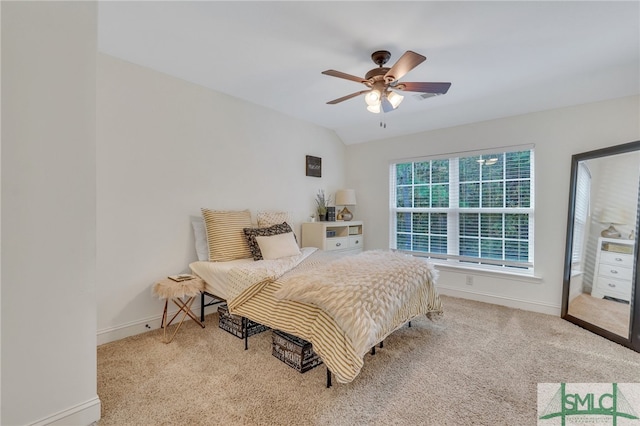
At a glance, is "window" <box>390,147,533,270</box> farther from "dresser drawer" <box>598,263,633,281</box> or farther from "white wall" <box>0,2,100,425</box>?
"white wall" <box>0,2,100,425</box>

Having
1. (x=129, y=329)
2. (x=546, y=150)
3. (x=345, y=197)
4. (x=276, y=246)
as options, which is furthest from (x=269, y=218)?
(x=546, y=150)

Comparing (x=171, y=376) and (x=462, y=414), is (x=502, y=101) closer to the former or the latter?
(x=462, y=414)

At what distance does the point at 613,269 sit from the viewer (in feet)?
8.86

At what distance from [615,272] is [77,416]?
423 cm

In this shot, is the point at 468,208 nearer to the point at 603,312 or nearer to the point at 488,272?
the point at 488,272

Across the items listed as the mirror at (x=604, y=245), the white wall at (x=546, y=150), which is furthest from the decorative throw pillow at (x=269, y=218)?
the mirror at (x=604, y=245)

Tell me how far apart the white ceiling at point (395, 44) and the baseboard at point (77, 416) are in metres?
2.40

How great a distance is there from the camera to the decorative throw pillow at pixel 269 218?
3.54 meters

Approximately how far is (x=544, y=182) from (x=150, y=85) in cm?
436

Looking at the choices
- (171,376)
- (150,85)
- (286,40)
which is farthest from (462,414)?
(150,85)

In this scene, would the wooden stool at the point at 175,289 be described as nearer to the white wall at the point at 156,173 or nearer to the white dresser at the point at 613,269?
the white wall at the point at 156,173

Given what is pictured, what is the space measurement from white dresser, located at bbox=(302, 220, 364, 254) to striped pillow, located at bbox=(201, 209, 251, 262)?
1192 millimetres

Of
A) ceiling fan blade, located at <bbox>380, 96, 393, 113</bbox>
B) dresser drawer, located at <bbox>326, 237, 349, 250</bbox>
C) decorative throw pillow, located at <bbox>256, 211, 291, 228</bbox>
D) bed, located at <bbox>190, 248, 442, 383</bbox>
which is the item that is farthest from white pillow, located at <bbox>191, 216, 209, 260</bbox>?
ceiling fan blade, located at <bbox>380, 96, 393, 113</bbox>

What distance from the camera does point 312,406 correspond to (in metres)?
1.71
